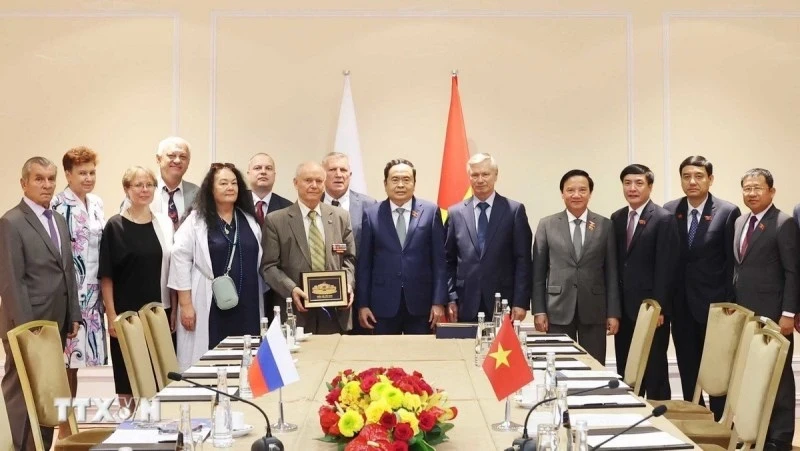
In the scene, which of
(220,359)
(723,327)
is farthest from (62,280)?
(723,327)

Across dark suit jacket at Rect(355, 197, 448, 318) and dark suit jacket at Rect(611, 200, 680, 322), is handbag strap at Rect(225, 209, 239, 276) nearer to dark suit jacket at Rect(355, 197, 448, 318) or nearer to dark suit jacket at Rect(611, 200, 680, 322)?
dark suit jacket at Rect(355, 197, 448, 318)

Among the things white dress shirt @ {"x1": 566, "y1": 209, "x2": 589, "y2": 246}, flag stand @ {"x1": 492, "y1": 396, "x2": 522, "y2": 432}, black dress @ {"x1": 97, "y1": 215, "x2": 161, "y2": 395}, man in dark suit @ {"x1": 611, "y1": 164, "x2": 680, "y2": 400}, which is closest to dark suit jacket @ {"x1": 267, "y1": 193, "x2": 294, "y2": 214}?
black dress @ {"x1": 97, "y1": 215, "x2": 161, "y2": 395}

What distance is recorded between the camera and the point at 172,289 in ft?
17.5

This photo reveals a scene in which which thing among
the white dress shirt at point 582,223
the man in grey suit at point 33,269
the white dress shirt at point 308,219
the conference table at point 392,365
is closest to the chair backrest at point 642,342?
the conference table at point 392,365

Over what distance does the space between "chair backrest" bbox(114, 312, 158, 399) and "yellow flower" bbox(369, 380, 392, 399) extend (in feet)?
6.07

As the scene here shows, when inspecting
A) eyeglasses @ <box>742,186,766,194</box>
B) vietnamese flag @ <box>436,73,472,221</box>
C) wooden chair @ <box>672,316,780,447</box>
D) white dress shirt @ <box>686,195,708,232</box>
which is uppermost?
vietnamese flag @ <box>436,73,472,221</box>

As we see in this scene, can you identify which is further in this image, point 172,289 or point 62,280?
point 172,289

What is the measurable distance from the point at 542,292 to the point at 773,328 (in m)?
2.24

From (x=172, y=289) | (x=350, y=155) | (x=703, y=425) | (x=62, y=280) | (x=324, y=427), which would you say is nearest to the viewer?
(x=324, y=427)

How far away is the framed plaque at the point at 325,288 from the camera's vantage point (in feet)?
16.6

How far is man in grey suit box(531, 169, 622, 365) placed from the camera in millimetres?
5359

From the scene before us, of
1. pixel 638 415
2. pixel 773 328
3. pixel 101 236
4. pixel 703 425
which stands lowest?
pixel 703 425

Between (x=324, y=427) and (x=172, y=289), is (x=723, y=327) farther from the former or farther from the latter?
(x=172, y=289)

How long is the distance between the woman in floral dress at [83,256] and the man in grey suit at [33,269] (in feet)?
0.68
